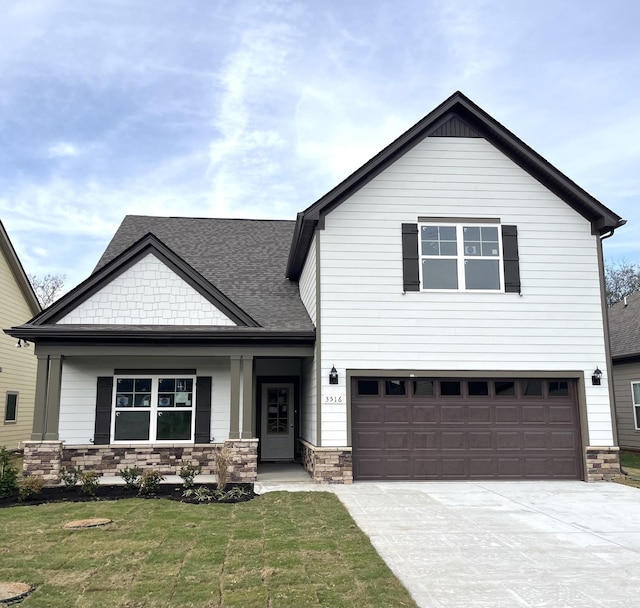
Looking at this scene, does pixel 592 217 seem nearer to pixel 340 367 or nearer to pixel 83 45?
pixel 340 367

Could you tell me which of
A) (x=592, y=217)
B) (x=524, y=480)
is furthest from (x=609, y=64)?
(x=524, y=480)

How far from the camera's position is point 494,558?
6344 millimetres

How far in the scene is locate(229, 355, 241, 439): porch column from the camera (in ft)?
39.3

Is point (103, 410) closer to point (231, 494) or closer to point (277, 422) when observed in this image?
point (231, 494)

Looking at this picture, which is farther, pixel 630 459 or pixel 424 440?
pixel 630 459

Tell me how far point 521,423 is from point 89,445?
958cm

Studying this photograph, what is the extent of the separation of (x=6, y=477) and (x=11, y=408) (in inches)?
387

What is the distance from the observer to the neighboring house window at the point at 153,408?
506 inches

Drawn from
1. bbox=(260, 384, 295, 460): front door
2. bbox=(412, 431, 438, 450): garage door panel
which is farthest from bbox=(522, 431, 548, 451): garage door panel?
bbox=(260, 384, 295, 460): front door

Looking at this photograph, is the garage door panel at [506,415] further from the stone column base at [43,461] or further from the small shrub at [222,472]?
the stone column base at [43,461]

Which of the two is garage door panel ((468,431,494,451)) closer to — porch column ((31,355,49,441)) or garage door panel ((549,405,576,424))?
garage door panel ((549,405,576,424))

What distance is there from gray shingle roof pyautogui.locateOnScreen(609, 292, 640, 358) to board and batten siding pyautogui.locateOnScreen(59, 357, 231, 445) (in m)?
12.8

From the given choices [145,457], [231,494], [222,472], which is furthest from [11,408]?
[231,494]

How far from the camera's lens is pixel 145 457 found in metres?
12.6
